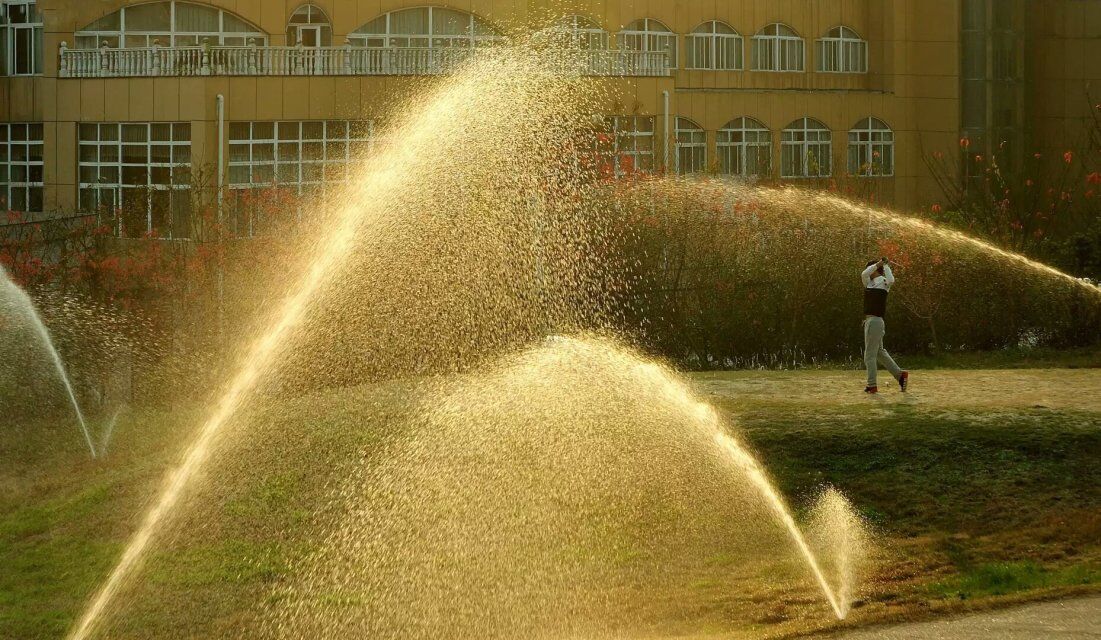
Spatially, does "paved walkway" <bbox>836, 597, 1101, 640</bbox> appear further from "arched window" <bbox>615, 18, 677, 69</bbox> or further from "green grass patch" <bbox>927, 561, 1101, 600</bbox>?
"arched window" <bbox>615, 18, 677, 69</bbox>

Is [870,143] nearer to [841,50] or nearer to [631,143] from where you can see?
[841,50]

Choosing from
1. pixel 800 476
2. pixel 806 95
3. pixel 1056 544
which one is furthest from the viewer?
pixel 806 95

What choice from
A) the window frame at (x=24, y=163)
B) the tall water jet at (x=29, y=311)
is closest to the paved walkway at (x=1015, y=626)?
the tall water jet at (x=29, y=311)

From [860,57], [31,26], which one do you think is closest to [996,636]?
[31,26]

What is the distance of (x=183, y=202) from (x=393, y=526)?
22.7 meters

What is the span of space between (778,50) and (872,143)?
4775 millimetres

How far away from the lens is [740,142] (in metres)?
54.7

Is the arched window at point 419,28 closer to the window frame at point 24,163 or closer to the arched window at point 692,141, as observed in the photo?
the arched window at point 692,141

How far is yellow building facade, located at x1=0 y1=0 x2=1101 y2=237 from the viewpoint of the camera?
42.3 metres

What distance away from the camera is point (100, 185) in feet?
149

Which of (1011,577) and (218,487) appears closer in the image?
(1011,577)

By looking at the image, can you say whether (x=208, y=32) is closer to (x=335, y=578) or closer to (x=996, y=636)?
(x=335, y=578)

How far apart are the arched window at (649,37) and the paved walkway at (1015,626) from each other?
42.1m

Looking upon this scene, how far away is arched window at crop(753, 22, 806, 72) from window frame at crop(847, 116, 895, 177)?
326 cm
